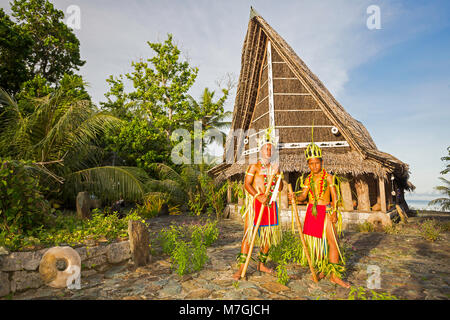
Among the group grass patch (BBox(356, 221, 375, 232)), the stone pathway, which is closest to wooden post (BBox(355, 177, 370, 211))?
grass patch (BBox(356, 221, 375, 232))

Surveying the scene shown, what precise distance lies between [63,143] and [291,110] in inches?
305

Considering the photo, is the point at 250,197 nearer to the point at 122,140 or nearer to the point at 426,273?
the point at 426,273

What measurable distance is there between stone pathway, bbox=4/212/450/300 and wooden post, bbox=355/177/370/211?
333cm

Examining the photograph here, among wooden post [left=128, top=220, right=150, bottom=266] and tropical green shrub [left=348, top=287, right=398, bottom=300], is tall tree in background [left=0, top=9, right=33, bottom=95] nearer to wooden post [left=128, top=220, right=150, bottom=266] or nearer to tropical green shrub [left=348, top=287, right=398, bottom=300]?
wooden post [left=128, top=220, right=150, bottom=266]

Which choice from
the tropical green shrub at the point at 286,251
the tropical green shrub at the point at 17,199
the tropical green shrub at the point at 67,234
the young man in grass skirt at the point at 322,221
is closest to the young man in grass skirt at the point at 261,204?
the tropical green shrub at the point at 286,251

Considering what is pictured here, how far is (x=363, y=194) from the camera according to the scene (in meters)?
8.34

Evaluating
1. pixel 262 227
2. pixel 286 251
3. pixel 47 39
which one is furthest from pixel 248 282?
pixel 47 39

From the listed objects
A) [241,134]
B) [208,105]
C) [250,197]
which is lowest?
[250,197]

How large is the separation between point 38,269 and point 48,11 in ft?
58.2

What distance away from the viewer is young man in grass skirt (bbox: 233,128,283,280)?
3599mm

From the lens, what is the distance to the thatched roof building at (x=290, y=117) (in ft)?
26.2

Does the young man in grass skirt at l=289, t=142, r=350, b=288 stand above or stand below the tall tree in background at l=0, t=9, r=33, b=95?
below
